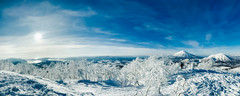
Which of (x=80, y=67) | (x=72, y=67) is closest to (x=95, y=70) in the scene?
(x=80, y=67)

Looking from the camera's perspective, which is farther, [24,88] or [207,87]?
[207,87]

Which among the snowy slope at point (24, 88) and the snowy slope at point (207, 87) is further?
the snowy slope at point (207, 87)

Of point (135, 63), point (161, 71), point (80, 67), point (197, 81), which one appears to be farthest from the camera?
point (80, 67)

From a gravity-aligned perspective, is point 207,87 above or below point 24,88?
below

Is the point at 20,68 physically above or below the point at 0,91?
below

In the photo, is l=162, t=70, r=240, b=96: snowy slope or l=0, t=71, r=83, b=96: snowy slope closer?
l=0, t=71, r=83, b=96: snowy slope

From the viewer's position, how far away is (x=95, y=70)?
6781 centimetres

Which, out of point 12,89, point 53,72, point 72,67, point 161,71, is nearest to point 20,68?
point 53,72

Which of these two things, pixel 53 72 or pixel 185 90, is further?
pixel 53 72

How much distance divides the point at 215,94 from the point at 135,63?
2885 cm

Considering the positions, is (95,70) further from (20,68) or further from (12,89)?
(20,68)

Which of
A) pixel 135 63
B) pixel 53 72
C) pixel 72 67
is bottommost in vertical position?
pixel 53 72

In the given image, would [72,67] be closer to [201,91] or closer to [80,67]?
[80,67]

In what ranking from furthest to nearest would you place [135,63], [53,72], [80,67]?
[53,72]
[80,67]
[135,63]
